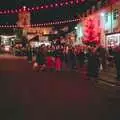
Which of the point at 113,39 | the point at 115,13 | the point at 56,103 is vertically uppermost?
the point at 115,13

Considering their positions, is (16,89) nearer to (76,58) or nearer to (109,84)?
(109,84)

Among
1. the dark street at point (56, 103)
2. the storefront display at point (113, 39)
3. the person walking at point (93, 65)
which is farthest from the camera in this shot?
the storefront display at point (113, 39)

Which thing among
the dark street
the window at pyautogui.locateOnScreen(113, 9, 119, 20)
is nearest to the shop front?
the window at pyautogui.locateOnScreen(113, 9, 119, 20)

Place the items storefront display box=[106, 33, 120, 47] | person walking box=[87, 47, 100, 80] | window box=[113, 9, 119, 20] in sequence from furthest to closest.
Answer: window box=[113, 9, 119, 20], storefront display box=[106, 33, 120, 47], person walking box=[87, 47, 100, 80]

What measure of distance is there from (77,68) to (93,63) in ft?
30.9

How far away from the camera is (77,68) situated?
34781 mm

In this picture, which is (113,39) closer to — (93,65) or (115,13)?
(115,13)

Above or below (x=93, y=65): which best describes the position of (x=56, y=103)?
below

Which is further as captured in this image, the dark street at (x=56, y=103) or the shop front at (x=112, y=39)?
the shop front at (x=112, y=39)

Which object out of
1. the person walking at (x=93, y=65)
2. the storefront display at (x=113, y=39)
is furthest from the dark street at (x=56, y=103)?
the storefront display at (x=113, y=39)

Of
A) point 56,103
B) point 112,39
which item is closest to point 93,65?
point 56,103

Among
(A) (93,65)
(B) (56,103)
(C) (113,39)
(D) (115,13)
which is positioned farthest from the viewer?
(C) (113,39)

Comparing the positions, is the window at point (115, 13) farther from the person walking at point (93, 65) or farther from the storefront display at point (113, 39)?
the person walking at point (93, 65)

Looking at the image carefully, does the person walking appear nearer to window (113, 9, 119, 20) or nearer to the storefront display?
the storefront display
